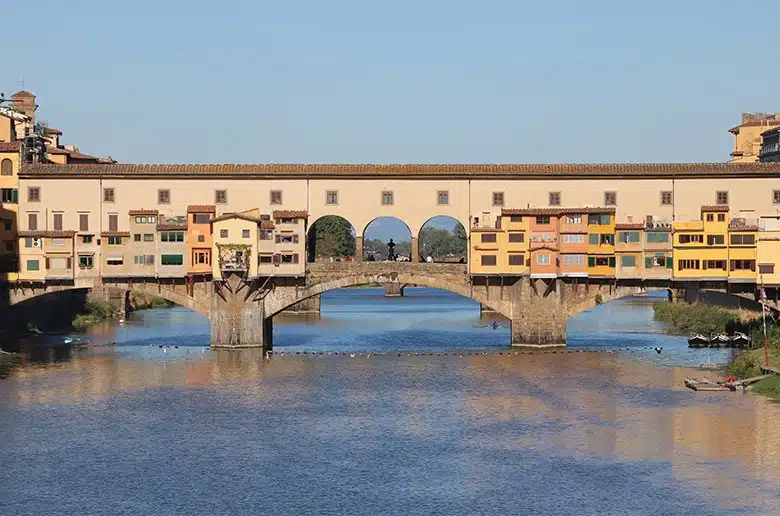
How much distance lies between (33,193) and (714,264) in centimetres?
3594

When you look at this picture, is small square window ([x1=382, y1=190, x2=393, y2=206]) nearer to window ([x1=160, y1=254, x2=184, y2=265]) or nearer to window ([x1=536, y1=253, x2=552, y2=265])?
window ([x1=536, y1=253, x2=552, y2=265])

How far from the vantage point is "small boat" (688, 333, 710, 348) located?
228 ft

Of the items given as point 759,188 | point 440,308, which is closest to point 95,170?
point 759,188

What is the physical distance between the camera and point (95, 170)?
226 feet

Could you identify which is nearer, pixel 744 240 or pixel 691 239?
pixel 744 240

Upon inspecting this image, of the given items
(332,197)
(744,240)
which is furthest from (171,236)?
(744,240)

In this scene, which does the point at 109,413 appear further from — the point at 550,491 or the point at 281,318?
the point at 281,318

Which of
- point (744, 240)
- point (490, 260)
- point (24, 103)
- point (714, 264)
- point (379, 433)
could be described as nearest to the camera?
point (379, 433)

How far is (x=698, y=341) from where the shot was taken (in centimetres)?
6975

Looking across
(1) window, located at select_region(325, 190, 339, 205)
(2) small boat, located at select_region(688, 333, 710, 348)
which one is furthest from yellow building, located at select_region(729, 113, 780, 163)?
(1) window, located at select_region(325, 190, 339, 205)

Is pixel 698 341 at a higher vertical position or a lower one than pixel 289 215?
lower

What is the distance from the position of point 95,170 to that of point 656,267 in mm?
30025

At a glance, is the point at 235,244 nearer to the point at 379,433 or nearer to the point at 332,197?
the point at 332,197

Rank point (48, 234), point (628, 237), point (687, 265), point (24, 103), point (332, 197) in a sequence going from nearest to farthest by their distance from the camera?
point (687, 265)
point (628, 237)
point (48, 234)
point (332, 197)
point (24, 103)
